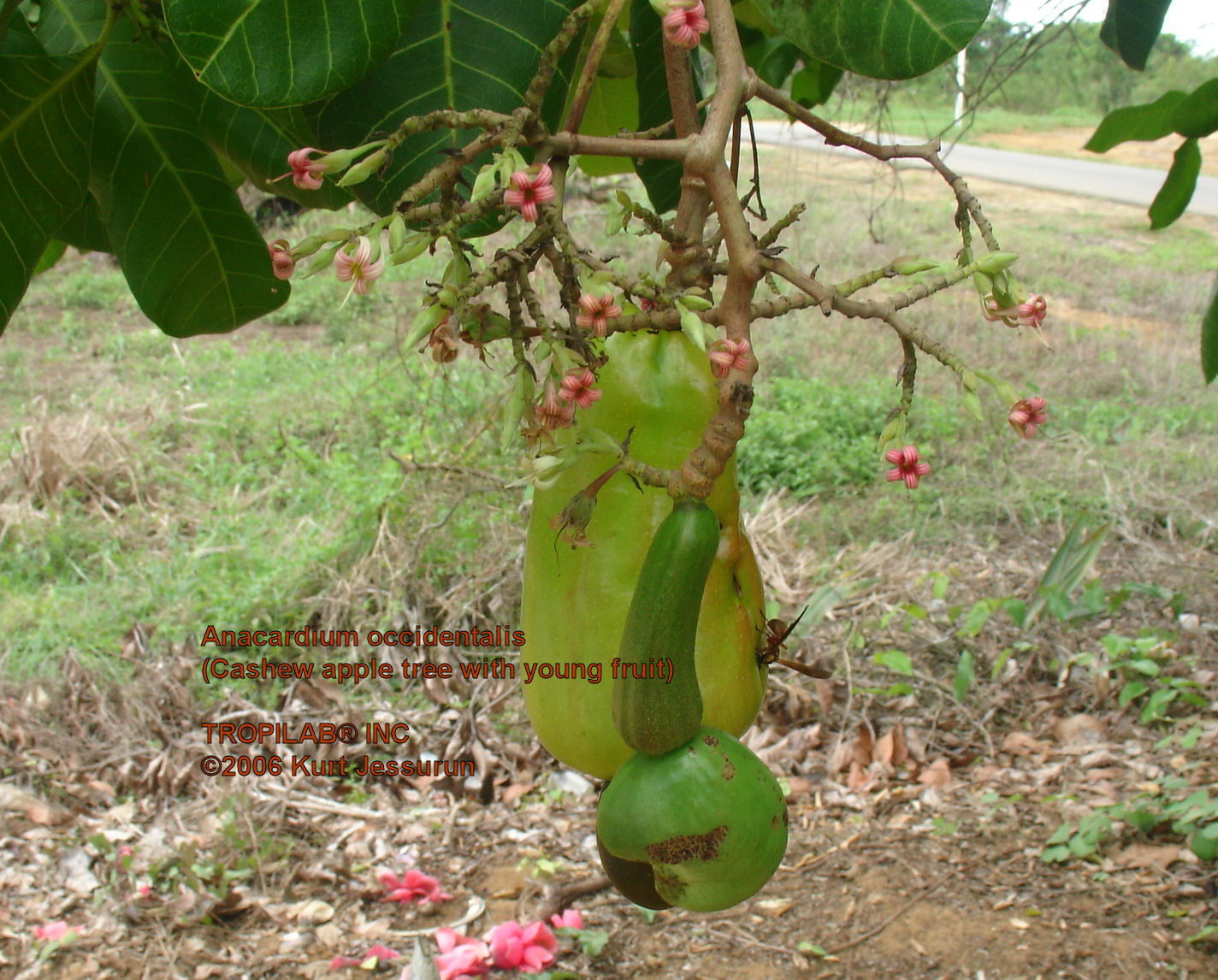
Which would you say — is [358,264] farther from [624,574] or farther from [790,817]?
[790,817]

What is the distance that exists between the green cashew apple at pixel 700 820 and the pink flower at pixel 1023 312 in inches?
10.6

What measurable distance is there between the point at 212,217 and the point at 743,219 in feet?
1.89

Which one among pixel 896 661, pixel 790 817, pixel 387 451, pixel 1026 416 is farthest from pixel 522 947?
pixel 387 451

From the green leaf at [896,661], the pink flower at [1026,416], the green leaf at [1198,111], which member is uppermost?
the green leaf at [1198,111]

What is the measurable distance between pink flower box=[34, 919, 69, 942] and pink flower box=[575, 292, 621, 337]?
241cm

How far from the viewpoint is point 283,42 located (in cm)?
66

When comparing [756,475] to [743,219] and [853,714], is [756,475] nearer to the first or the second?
[853,714]

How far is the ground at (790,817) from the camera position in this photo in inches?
91.9

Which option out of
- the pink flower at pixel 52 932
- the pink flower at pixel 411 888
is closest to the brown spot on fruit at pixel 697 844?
the pink flower at pixel 411 888

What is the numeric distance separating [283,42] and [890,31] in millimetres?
363

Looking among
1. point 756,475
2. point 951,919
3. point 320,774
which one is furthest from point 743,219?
point 756,475

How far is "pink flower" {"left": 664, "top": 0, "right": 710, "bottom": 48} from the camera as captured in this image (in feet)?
1.78

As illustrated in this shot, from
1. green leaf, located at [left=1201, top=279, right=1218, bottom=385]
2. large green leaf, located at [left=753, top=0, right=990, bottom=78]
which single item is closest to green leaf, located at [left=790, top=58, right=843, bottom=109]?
green leaf, located at [left=1201, top=279, right=1218, bottom=385]

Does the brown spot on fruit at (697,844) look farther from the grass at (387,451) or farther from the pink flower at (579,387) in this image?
the grass at (387,451)
